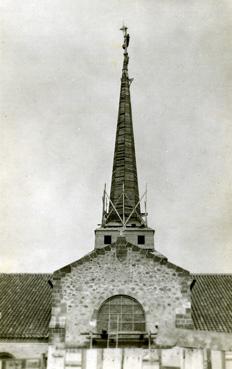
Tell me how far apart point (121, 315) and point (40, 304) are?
4.88m

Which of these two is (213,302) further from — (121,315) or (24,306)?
(24,306)

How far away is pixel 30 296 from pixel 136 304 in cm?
641

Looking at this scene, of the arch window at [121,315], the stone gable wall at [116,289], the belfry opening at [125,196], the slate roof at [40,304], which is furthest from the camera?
the belfry opening at [125,196]

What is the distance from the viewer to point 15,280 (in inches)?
958

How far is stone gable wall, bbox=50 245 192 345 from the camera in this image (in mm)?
17781

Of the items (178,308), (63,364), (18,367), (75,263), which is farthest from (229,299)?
(18,367)

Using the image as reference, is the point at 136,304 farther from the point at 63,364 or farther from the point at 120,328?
the point at 63,364

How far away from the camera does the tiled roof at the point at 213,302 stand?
61.3ft

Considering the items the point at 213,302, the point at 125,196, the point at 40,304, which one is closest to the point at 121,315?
the point at 40,304

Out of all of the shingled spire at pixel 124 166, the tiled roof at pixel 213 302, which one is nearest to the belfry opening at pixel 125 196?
the shingled spire at pixel 124 166

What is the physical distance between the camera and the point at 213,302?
2084 cm

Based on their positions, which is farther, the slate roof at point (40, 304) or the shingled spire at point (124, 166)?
the shingled spire at point (124, 166)

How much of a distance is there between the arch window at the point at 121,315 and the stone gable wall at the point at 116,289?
0.23m

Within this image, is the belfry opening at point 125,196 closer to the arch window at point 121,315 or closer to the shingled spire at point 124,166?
the shingled spire at point 124,166
